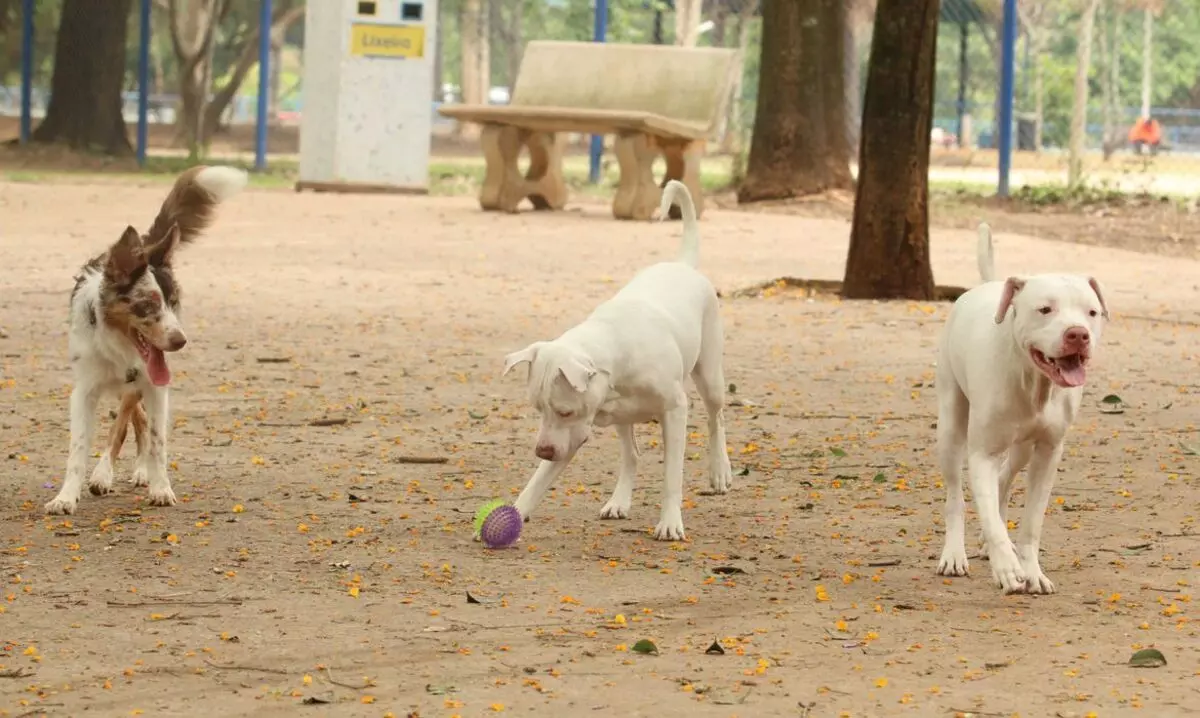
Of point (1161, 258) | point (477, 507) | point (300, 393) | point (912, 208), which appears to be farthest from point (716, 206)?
point (477, 507)

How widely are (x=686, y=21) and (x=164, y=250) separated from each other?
39.9m

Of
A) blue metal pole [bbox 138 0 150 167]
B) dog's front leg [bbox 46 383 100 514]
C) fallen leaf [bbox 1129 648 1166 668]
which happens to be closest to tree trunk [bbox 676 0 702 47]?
blue metal pole [bbox 138 0 150 167]

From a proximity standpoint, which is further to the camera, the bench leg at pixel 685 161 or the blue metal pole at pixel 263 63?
the blue metal pole at pixel 263 63

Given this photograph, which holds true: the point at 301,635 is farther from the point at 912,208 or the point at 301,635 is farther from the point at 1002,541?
the point at 912,208

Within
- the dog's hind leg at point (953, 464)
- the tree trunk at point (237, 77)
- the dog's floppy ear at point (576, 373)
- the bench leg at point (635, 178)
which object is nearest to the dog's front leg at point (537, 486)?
the dog's floppy ear at point (576, 373)

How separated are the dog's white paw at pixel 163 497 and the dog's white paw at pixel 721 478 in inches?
75.7

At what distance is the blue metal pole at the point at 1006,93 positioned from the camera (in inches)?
958

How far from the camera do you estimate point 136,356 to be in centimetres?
690

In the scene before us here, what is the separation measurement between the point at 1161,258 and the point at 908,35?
5.37 meters

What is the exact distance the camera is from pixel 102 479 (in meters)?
7.17

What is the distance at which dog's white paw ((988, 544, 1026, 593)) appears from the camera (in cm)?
571

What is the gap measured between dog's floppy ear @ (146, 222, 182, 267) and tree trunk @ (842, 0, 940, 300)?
280 inches

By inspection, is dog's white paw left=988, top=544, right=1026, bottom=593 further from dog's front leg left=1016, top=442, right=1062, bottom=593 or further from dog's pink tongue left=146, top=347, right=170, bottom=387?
dog's pink tongue left=146, top=347, right=170, bottom=387

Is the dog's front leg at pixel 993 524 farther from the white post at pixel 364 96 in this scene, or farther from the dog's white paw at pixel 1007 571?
the white post at pixel 364 96
